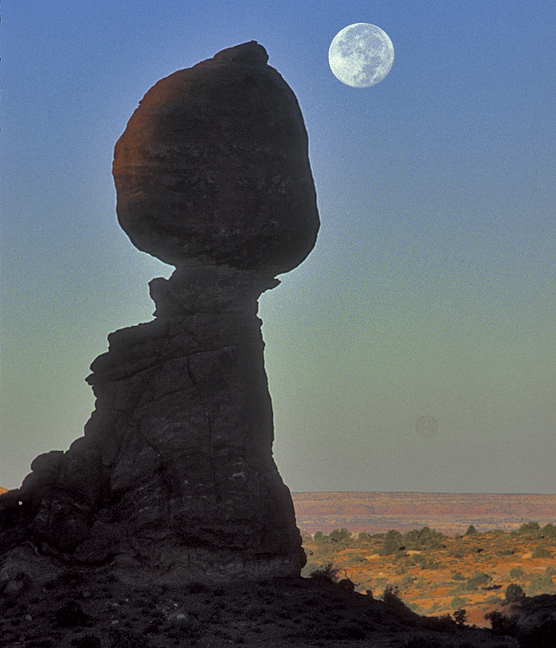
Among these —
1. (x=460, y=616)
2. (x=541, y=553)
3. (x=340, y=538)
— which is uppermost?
(x=541, y=553)

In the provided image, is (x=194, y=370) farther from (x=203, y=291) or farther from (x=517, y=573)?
(x=517, y=573)

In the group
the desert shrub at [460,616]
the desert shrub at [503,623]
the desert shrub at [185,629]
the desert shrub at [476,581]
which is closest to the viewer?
the desert shrub at [185,629]

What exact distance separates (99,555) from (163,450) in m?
3.26

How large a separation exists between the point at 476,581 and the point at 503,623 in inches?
287

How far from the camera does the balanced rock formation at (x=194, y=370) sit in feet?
70.9

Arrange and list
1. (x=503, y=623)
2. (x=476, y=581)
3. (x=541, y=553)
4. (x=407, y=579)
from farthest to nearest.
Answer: (x=541, y=553), (x=407, y=579), (x=476, y=581), (x=503, y=623)

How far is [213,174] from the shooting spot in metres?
23.6

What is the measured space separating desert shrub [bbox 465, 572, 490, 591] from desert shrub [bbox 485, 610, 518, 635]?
626cm

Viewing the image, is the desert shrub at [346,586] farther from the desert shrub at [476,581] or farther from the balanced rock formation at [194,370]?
the desert shrub at [476,581]

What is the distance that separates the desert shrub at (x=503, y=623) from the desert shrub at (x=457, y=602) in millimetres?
3527

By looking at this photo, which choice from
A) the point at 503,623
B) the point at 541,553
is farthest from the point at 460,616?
the point at 541,553

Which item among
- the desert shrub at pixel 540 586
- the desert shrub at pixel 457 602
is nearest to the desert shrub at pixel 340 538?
the desert shrub at pixel 540 586

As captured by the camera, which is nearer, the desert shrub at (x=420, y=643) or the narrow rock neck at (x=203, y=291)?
the desert shrub at (x=420, y=643)

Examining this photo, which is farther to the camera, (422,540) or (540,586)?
(422,540)
